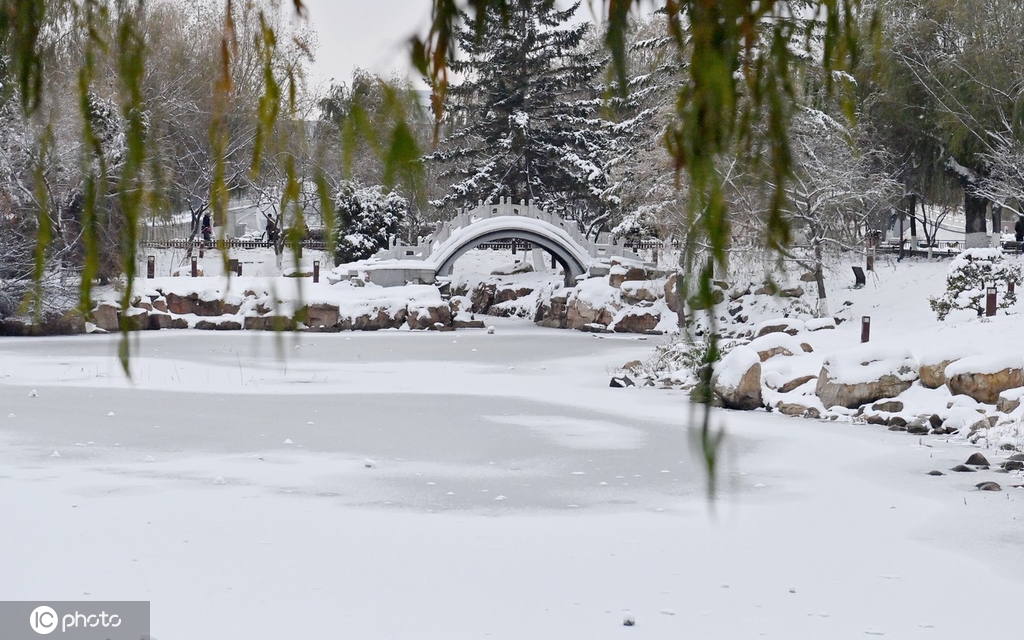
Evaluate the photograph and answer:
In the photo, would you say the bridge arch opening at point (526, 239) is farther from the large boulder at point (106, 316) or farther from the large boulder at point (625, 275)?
the large boulder at point (106, 316)

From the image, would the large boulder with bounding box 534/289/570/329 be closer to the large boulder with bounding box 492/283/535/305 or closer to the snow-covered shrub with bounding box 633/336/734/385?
the large boulder with bounding box 492/283/535/305

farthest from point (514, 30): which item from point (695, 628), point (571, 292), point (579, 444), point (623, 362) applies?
point (571, 292)

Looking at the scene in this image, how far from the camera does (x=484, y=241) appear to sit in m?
24.3

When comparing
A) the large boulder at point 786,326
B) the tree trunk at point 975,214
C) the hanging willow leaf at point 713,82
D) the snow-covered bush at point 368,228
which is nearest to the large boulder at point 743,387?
the large boulder at point 786,326

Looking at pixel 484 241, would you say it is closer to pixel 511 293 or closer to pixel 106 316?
pixel 511 293

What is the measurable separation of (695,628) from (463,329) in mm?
16862

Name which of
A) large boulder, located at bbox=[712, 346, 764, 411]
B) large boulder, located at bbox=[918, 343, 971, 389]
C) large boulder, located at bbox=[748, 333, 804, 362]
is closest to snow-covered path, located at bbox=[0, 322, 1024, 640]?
large boulder, located at bbox=[712, 346, 764, 411]

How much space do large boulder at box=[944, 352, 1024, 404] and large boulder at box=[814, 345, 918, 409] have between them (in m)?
0.58

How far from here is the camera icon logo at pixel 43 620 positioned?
161 inches

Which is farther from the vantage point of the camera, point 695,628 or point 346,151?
point 695,628

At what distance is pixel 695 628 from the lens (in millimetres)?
4223

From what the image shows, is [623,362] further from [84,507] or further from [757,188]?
[757,188]

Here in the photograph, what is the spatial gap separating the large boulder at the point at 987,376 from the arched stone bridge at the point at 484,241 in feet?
46.8

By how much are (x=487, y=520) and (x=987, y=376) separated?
511 cm
